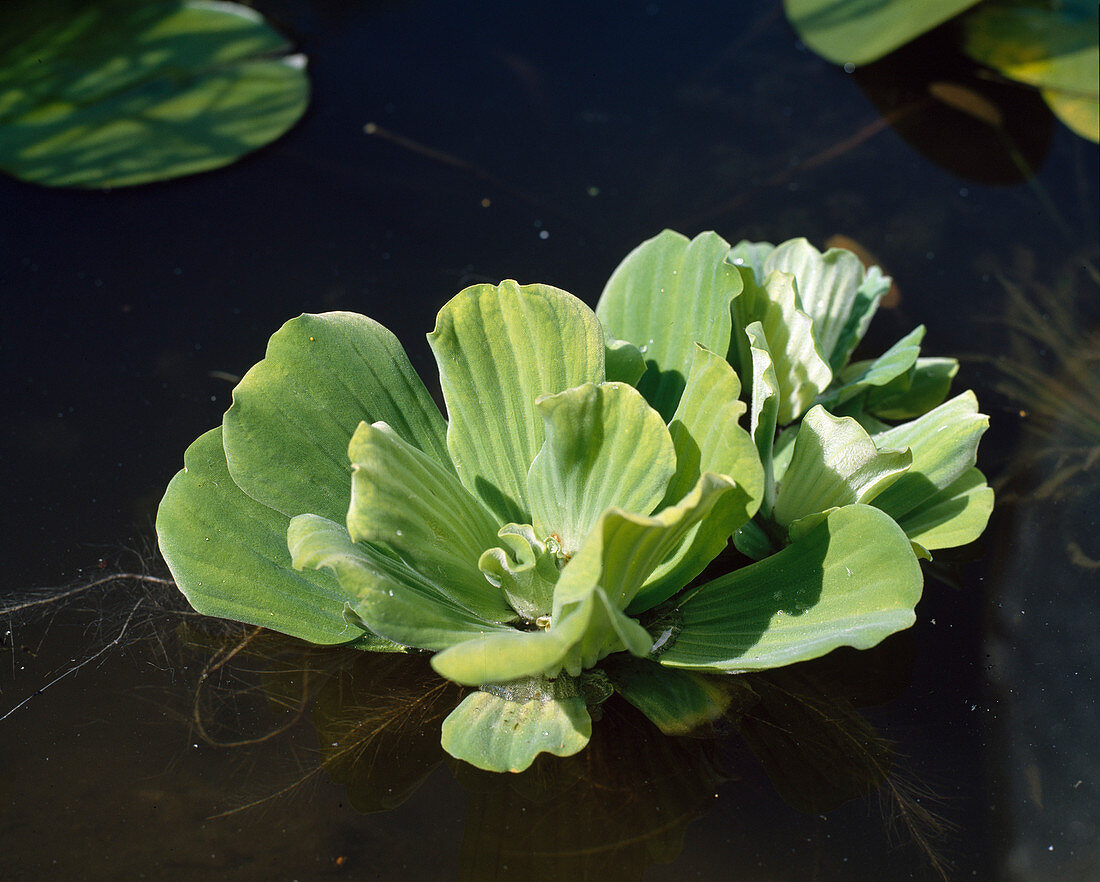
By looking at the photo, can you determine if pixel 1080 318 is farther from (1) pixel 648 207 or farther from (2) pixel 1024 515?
(1) pixel 648 207

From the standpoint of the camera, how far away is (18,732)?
4.51ft

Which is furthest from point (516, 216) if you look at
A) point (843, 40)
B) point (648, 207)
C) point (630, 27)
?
point (843, 40)

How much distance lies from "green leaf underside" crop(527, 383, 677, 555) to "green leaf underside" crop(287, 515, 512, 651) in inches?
7.8

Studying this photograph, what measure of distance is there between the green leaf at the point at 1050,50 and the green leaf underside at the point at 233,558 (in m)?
2.22

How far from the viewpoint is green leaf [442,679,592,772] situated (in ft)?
4.00

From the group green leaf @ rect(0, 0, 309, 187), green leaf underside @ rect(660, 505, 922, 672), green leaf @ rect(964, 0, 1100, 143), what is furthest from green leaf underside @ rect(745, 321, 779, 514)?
green leaf @ rect(964, 0, 1100, 143)

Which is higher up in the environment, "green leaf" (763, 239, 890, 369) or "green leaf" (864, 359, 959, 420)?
"green leaf" (763, 239, 890, 369)

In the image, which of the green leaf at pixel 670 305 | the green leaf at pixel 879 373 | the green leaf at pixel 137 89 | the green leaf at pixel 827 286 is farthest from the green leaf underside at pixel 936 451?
the green leaf at pixel 137 89

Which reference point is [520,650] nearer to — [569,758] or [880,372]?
[569,758]

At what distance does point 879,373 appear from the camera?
5.41ft

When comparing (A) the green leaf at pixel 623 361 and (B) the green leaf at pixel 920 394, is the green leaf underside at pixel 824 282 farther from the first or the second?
(A) the green leaf at pixel 623 361

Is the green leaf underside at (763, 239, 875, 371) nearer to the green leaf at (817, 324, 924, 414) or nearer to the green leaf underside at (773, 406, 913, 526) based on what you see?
the green leaf at (817, 324, 924, 414)

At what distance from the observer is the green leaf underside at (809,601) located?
1220mm

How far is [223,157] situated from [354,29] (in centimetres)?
61
